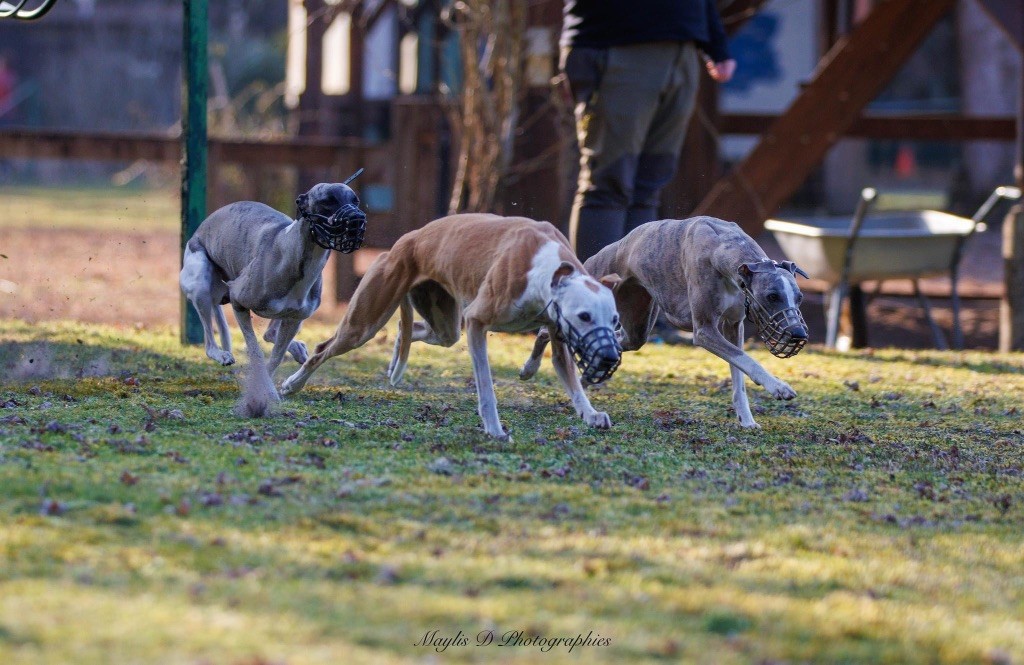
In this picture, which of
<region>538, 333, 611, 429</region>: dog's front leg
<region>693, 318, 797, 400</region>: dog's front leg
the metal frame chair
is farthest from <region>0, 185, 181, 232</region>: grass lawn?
<region>693, 318, 797, 400</region>: dog's front leg

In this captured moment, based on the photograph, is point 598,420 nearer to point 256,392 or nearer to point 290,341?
point 256,392

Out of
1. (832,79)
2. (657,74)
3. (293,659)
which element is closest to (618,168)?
(657,74)

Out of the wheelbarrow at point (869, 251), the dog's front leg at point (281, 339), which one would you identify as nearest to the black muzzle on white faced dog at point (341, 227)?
the dog's front leg at point (281, 339)

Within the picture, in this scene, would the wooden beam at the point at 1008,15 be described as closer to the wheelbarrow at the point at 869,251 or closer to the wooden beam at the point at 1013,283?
the wooden beam at the point at 1013,283

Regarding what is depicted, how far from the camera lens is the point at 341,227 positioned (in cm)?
539

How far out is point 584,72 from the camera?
7.66 meters

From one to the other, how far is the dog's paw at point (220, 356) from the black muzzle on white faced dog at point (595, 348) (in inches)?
89.0

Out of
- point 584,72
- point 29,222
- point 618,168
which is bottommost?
point 29,222

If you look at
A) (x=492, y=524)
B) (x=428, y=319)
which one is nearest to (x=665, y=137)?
(x=428, y=319)

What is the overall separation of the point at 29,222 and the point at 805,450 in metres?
15.4

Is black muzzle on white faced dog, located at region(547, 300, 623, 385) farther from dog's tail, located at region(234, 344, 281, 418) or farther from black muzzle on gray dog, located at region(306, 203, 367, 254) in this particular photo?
dog's tail, located at region(234, 344, 281, 418)

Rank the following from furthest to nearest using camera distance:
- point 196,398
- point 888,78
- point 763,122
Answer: point 763,122 < point 888,78 < point 196,398

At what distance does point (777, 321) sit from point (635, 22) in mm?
2903

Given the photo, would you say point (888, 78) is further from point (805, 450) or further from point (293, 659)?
point (293, 659)
